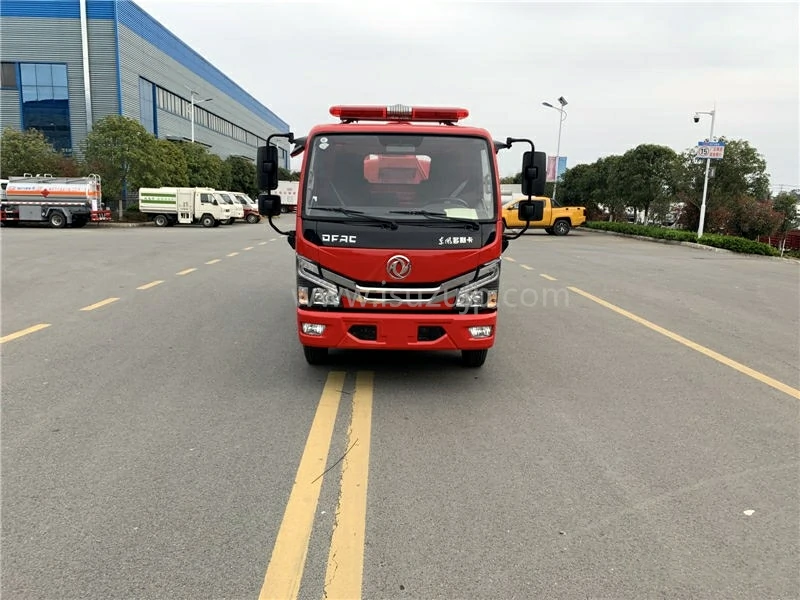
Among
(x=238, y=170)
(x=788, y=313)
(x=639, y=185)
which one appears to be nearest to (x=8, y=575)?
(x=788, y=313)

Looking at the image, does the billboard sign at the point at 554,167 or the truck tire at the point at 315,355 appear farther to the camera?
the billboard sign at the point at 554,167

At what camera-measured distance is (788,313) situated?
9.55 meters

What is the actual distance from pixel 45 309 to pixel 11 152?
33510 mm

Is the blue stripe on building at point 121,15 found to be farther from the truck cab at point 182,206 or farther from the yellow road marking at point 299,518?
the yellow road marking at point 299,518

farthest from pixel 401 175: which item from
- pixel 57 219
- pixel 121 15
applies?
pixel 121 15

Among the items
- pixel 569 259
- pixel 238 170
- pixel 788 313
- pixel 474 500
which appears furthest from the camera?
pixel 238 170

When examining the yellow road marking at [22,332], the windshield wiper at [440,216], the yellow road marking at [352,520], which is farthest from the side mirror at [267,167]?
the yellow road marking at [22,332]

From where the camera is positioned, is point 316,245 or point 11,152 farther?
point 11,152

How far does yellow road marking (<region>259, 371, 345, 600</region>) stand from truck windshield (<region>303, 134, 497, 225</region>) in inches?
72.8

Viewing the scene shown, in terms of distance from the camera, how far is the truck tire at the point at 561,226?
31.5 m

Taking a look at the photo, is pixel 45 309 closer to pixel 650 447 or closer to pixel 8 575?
pixel 8 575

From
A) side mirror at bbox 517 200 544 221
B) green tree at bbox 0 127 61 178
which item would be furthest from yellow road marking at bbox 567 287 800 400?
green tree at bbox 0 127 61 178

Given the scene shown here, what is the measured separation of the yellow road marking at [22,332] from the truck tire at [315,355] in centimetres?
371

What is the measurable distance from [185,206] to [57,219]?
249 inches
